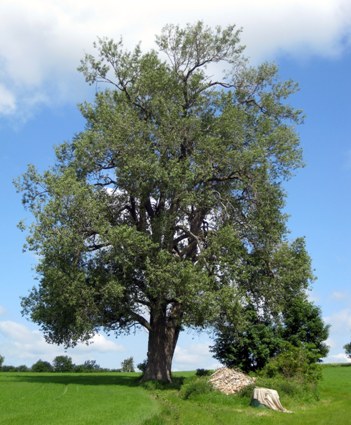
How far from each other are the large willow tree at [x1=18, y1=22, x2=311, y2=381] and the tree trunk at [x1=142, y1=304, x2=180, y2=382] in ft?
0.27

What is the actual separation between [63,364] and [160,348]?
130ft

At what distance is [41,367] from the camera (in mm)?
75312

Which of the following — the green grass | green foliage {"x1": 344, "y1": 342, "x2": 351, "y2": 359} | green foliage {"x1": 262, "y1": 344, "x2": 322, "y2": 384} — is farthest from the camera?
green foliage {"x1": 344, "y1": 342, "x2": 351, "y2": 359}

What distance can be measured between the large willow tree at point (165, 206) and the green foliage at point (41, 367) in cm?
3453

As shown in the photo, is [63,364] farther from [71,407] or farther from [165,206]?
[71,407]

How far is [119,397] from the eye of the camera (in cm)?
2969

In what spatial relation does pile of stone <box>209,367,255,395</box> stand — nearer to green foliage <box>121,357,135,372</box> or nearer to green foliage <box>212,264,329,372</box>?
green foliage <box>212,264,329,372</box>

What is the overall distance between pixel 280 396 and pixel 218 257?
12.1m

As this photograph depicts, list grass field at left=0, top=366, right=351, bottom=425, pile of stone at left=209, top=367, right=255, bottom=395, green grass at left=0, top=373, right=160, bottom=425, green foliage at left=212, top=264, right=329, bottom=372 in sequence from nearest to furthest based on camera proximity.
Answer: green grass at left=0, top=373, right=160, bottom=425
grass field at left=0, top=366, right=351, bottom=425
pile of stone at left=209, top=367, right=255, bottom=395
green foliage at left=212, top=264, right=329, bottom=372

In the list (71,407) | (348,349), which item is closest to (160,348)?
(71,407)

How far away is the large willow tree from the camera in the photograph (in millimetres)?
38688

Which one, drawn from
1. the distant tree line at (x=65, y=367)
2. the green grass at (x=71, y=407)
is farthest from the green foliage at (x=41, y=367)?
the green grass at (x=71, y=407)

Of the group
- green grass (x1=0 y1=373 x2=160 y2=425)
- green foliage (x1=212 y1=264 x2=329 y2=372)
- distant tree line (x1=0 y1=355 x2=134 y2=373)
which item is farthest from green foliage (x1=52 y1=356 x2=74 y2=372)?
green grass (x1=0 y1=373 x2=160 y2=425)

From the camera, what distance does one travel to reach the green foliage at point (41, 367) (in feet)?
246
